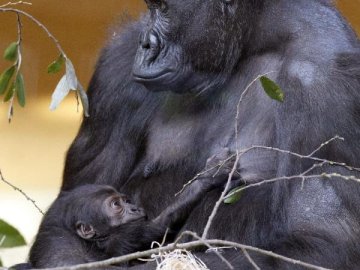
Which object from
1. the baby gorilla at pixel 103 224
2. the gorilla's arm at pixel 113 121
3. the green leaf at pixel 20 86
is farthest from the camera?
the gorilla's arm at pixel 113 121

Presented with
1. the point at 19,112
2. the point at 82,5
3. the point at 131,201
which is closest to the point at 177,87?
the point at 131,201

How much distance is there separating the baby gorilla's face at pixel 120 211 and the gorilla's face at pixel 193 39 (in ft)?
1.18

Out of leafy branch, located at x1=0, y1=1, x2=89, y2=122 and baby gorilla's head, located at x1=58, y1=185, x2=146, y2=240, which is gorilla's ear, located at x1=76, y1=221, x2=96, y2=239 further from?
leafy branch, located at x1=0, y1=1, x2=89, y2=122

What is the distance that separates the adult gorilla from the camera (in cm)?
328

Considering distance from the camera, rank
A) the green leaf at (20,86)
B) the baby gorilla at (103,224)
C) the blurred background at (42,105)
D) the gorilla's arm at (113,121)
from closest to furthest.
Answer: the green leaf at (20,86), the baby gorilla at (103,224), the gorilla's arm at (113,121), the blurred background at (42,105)

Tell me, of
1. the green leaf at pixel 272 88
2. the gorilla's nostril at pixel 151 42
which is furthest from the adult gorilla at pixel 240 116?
the green leaf at pixel 272 88

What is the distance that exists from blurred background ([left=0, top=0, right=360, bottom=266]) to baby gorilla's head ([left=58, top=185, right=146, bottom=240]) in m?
1.83

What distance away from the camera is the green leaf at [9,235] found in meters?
2.46

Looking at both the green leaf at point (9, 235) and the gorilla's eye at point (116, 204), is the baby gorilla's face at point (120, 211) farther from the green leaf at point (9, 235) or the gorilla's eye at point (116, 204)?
the green leaf at point (9, 235)

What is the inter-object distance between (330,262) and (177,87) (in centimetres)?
76

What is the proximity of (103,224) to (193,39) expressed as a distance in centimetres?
62

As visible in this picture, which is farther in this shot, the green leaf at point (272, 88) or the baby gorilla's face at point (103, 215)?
the baby gorilla's face at point (103, 215)

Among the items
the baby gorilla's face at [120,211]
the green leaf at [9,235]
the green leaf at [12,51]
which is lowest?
the baby gorilla's face at [120,211]

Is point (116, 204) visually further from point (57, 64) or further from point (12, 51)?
point (12, 51)
